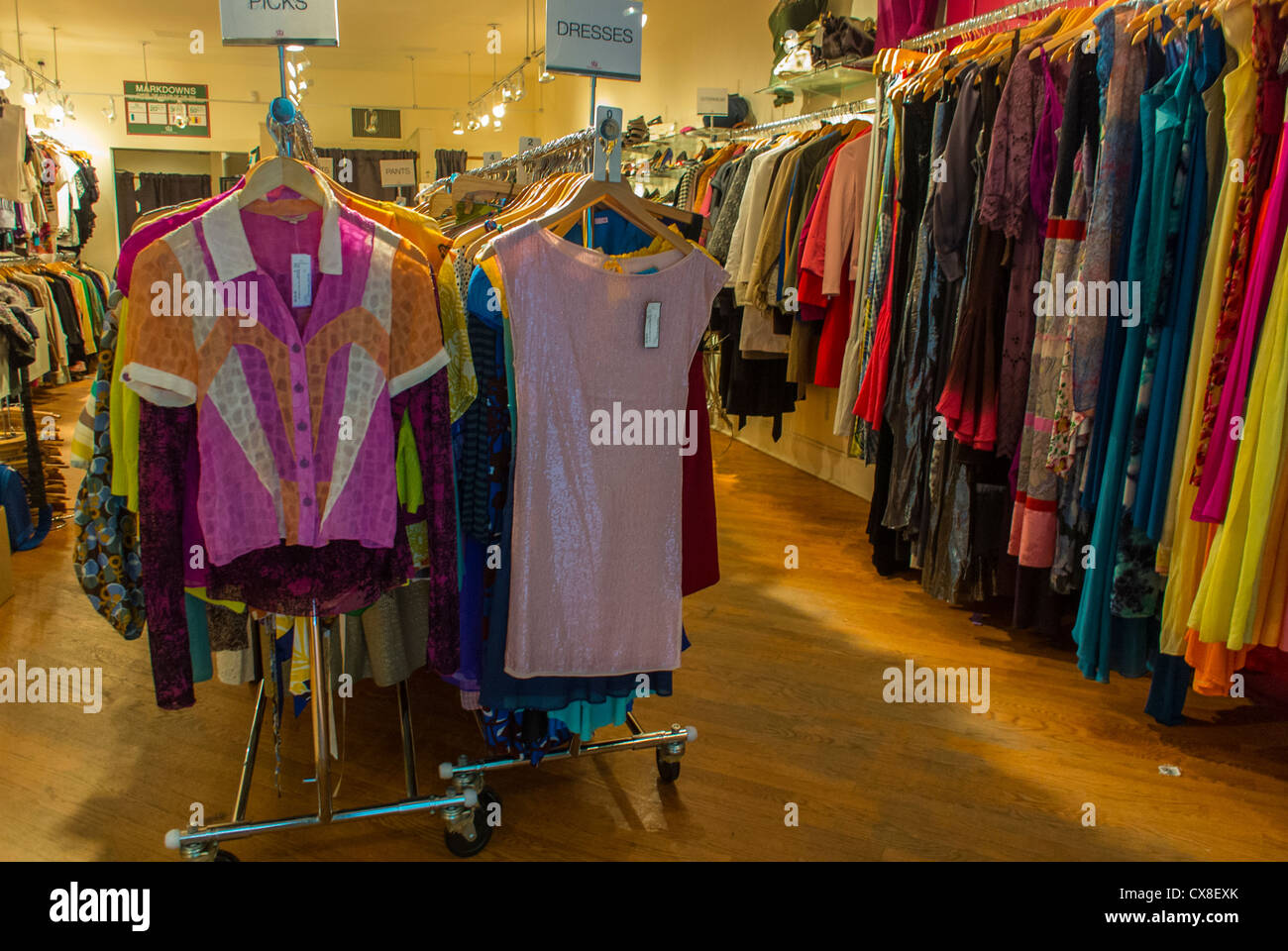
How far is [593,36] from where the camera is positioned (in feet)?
6.52

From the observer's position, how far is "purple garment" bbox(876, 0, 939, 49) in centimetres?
390

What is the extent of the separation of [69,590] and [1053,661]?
144 inches

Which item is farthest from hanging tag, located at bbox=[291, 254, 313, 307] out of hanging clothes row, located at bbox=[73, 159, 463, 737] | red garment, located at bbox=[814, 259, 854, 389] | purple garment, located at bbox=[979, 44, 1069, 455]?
red garment, located at bbox=[814, 259, 854, 389]

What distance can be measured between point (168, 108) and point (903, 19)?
983 cm

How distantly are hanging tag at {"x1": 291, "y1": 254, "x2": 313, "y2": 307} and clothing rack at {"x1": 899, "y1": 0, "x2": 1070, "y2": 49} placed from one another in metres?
2.44

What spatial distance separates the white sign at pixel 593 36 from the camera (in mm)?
1957

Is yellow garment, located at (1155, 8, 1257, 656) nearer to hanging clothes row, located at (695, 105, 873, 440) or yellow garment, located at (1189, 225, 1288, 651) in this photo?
yellow garment, located at (1189, 225, 1288, 651)

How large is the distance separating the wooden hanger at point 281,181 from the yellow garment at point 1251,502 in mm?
2026

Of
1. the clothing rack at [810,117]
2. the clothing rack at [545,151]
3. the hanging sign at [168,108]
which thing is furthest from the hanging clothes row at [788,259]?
the hanging sign at [168,108]

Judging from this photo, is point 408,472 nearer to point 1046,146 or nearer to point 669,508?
point 669,508

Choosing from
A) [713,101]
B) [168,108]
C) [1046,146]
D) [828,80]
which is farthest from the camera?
[168,108]
